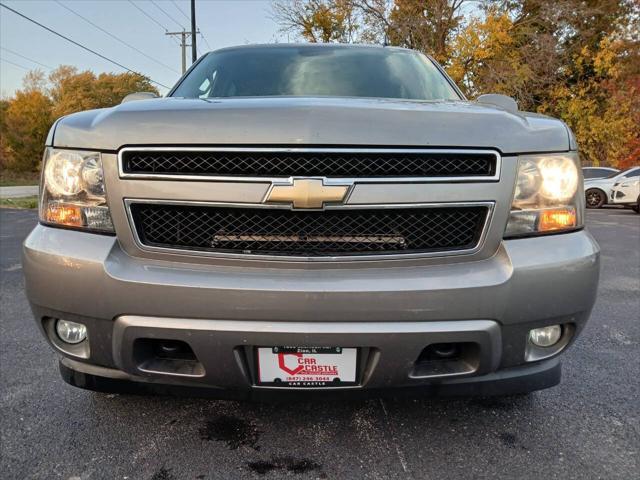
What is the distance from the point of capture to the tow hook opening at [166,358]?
1597 mm

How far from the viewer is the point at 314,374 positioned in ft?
5.24

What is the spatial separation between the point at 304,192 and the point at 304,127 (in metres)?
0.22

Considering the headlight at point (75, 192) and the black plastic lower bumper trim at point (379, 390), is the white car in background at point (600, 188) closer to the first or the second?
the black plastic lower bumper trim at point (379, 390)

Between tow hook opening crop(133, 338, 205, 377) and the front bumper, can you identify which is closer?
the front bumper

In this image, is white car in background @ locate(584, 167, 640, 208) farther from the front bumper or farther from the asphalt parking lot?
the front bumper

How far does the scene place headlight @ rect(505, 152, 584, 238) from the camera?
1656mm

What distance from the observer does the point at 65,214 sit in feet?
5.52

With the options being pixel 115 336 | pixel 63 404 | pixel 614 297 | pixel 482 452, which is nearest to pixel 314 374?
pixel 115 336

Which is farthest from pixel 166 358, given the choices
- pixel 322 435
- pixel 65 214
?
pixel 322 435

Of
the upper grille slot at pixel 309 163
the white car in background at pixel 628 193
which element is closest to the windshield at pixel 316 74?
the upper grille slot at pixel 309 163

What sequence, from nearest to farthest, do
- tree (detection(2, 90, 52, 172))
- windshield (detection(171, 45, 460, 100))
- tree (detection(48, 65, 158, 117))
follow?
windshield (detection(171, 45, 460, 100)) < tree (detection(2, 90, 52, 172)) < tree (detection(48, 65, 158, 117))

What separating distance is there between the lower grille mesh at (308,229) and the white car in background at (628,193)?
1432 cm

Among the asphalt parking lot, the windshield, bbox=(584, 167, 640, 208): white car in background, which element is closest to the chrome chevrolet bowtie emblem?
the asphalt parking lot

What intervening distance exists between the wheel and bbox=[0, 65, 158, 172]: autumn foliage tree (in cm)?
4426
